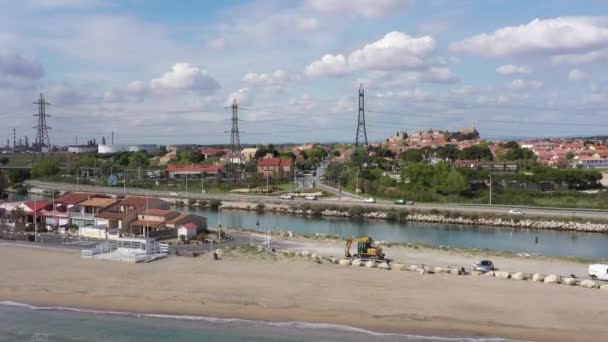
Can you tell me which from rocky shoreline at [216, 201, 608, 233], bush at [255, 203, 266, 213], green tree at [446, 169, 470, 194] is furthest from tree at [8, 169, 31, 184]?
green tree at [446, 169, 470, 194]

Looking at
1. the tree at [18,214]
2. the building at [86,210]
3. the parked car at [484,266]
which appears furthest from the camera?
the tree at [18,214]

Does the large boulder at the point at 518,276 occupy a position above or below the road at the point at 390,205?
below

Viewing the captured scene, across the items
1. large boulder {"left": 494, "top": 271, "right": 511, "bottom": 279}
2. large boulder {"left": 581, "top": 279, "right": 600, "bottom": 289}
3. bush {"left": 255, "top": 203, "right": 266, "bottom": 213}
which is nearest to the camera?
large boulder {"left": 581, "top": 279, "right": 600, "bottom": 289}

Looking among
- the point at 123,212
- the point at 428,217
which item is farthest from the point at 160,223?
the point at 428,217

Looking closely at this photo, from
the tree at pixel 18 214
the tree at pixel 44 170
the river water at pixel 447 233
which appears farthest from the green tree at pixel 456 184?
the tree at pixel 44 170

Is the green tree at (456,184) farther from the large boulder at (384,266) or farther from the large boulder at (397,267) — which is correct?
the large boulder at (384,266)

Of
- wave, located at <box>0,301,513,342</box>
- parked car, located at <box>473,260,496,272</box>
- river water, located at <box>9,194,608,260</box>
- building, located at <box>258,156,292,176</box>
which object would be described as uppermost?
building, located at <box>258,156,292,176</box>

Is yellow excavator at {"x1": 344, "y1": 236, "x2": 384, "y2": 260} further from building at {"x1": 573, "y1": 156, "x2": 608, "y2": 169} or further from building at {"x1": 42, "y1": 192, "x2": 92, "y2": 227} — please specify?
building at {"x1": 573, "y1": 156, "x2": 608, "y2": 169}

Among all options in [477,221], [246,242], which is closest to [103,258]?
[246,242]

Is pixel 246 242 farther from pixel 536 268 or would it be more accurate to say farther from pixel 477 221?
pixel 477 221
